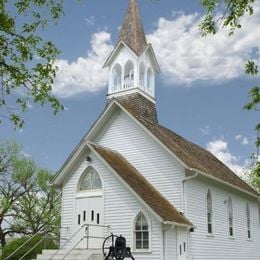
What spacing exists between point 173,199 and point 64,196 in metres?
5.63

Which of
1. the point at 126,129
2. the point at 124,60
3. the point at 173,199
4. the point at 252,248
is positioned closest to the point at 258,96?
the point at 173,199

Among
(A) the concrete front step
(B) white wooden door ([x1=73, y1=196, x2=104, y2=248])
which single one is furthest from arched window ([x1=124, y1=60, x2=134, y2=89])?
(A) the concrete front step

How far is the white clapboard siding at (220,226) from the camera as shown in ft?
74.7

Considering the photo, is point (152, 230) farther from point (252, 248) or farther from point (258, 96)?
point (252, 248)

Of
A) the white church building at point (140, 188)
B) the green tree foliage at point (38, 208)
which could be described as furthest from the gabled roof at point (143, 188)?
the green tree foliage at point (38, 208)

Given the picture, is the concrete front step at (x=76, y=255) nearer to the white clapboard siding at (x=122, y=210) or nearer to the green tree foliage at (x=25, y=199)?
the white clapboard siding at (x=122, y=210)

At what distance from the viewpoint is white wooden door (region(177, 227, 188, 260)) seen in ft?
68.9

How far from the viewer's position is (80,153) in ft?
74.9

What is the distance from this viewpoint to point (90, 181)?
22.9 meters

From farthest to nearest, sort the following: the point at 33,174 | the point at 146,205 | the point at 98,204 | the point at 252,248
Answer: the point at 33,174
the point at 252,248
the point at 98,204
the point at 146,205

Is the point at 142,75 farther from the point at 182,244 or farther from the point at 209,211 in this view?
the point at 182,244

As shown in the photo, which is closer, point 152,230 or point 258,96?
point 258,96

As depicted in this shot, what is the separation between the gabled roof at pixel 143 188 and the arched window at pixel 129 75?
471cm

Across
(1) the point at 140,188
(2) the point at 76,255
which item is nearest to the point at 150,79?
(1) the point at 140,188
